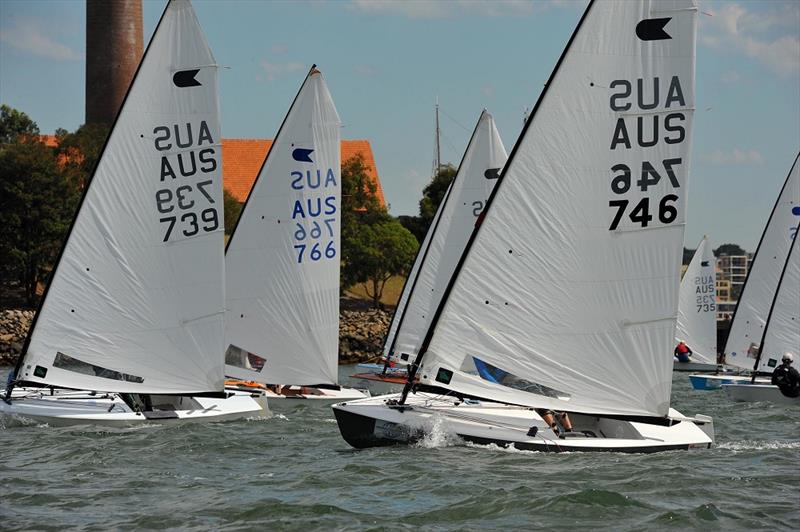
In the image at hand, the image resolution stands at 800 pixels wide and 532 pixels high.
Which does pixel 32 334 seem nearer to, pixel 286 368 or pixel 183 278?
pixel 183 278

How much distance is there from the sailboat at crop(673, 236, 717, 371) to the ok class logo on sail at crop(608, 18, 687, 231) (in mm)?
32035

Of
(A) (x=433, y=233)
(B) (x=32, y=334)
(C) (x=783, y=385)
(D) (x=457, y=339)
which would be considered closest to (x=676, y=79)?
(D) (x=457, y=339)

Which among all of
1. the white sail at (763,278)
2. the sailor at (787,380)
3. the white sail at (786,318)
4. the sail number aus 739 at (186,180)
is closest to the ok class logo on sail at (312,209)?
the sail number aus 739 at (186,180)

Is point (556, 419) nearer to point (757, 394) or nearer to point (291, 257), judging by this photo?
point (291, 257)

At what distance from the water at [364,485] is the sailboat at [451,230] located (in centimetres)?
1184

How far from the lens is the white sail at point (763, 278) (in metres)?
35.7

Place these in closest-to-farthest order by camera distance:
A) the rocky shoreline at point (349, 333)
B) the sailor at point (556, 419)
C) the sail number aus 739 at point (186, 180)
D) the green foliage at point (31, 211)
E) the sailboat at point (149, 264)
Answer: the sailor at point (556, 419) < the sailboat at point (149, 264) < the sail number aus 739 at point (186, 180) < the rocky shoreline at point (349, 333) < the green foliage at point (31, 211)

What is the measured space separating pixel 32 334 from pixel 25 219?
3622cm

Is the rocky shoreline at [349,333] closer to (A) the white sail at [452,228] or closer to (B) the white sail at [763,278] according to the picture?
(B) the white sail at [763,278]

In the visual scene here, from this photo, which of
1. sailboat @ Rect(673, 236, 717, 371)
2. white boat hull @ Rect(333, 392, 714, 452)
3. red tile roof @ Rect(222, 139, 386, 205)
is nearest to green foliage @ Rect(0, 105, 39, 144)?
red tile roof @ Rect(222, 139, 386, 205)

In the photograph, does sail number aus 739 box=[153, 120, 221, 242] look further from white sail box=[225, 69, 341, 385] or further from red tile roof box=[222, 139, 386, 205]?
red tile roof box=[222, 139, 386, 205]

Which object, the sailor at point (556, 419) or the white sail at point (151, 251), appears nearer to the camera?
the sailor at point (556, 419)

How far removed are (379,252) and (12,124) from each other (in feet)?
72.1

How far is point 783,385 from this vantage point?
27547 millimetres
